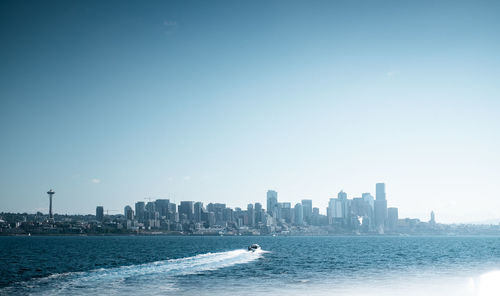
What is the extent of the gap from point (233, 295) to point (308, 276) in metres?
21.2

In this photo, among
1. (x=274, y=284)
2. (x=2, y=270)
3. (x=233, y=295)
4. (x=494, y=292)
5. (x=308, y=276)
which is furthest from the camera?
(x=2, y=270)

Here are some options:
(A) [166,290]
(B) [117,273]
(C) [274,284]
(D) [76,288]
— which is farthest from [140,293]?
(B) [117,273]

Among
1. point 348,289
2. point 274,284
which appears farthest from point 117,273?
point 348,289

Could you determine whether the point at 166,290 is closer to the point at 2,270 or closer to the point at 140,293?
the point at 140,293

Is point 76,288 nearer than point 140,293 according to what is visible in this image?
No

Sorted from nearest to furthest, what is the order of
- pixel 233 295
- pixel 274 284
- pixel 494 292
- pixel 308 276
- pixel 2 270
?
pixel 233 295, pixel 494 292, pixel 274 284, pixel 308 276, pixel 2 270

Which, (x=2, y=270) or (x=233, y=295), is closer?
(x=233, y=295)

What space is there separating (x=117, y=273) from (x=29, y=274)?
522 inches

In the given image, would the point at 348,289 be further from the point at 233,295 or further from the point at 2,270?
the point at 2,270

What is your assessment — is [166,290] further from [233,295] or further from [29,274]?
[29,274]

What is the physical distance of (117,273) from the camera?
6131 cm

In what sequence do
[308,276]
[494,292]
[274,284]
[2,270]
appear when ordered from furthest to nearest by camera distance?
1. [2,270]
2. [308,276]
3. [274,284]
4. [494,292]

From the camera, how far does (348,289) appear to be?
152 feet

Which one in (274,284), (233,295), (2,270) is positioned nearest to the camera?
(233,295)
